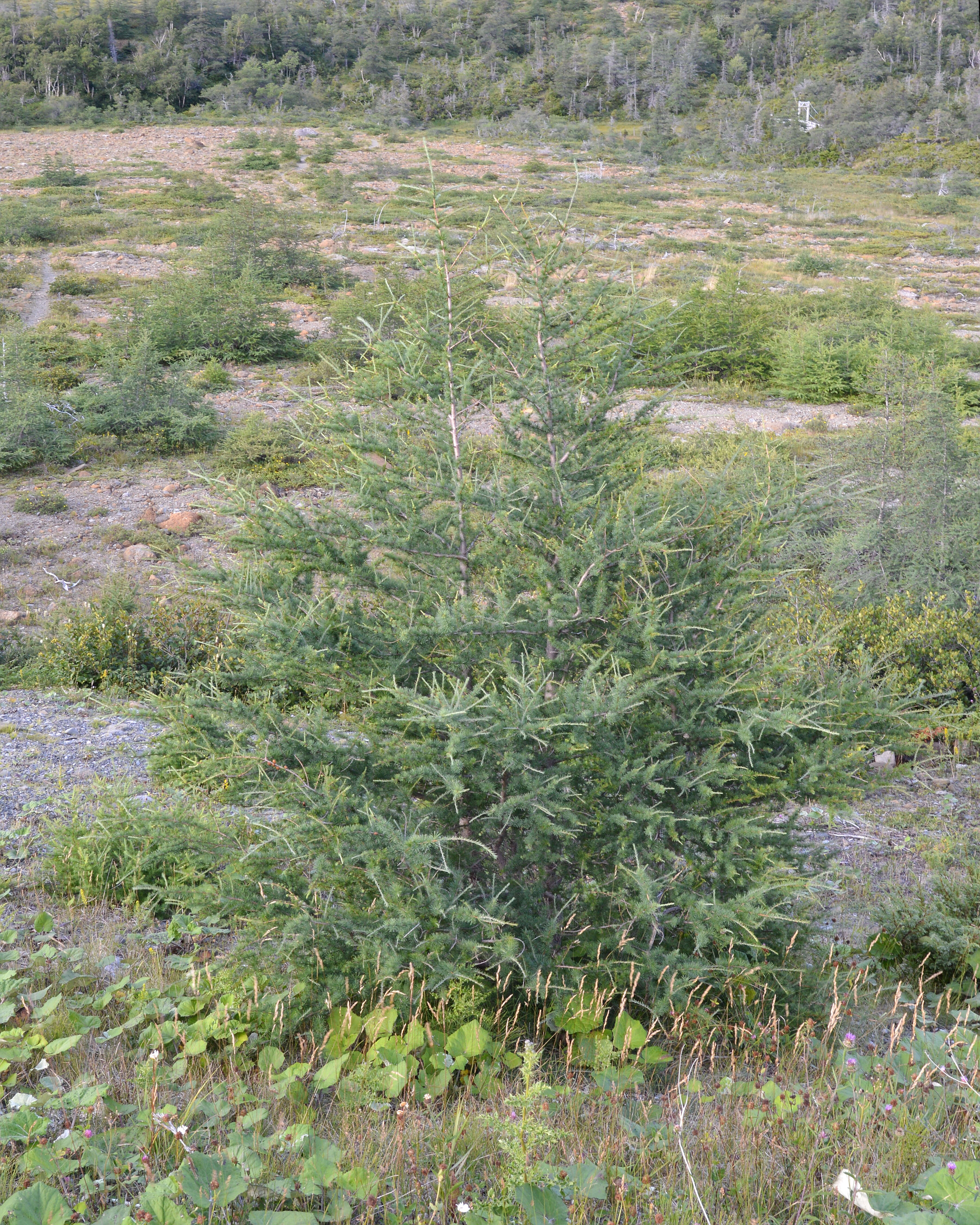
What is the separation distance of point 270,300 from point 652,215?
19.6 m

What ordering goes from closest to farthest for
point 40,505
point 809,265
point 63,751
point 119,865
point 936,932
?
point 936,932 → point 119,865 → point 63,751 → point 40,505 → point 809,265

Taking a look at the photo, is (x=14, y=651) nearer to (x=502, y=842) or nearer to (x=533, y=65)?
(x=502, y=842)

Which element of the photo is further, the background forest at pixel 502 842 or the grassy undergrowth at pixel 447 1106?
the background forest at pixel 502 842

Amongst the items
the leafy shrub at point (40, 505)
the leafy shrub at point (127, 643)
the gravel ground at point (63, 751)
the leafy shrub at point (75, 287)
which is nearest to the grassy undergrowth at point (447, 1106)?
the gravel ground at point (63, 751)

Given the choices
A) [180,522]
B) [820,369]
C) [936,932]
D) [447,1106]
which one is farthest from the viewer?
[820,369]

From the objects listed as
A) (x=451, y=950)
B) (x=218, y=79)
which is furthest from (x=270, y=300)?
(x=218, y=79)

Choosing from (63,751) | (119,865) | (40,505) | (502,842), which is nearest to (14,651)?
(63,751)

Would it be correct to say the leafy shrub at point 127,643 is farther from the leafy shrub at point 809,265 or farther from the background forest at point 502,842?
the leafy shrub at point 809,265

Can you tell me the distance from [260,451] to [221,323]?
530 centimetres

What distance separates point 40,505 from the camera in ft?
32.1

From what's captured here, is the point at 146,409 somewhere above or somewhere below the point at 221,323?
below

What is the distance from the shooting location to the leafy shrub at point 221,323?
48.0 feet

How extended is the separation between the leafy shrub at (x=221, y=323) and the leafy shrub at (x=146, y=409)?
7.90ft

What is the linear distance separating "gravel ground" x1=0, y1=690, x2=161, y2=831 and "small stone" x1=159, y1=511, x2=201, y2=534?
127 inches
